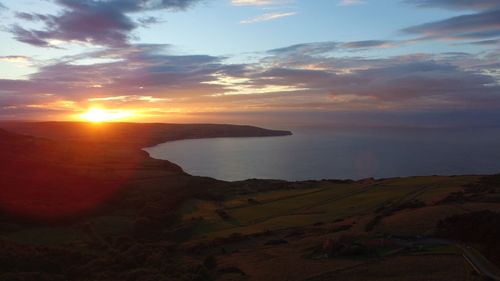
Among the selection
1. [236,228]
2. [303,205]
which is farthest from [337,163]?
[236,228]

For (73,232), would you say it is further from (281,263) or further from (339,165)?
(339,165)

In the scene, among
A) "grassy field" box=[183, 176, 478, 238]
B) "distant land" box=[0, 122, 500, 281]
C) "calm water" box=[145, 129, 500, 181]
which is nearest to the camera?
"distant land" box=[0, 122, 500, 281]

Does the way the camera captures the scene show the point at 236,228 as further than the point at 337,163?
No

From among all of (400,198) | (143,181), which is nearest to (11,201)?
(143,181)

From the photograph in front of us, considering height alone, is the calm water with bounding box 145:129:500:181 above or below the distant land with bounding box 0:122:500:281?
below

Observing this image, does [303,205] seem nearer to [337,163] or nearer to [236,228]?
[236,228]

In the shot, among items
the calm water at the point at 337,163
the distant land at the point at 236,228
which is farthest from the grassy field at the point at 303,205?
the calm water at the point at 337,163

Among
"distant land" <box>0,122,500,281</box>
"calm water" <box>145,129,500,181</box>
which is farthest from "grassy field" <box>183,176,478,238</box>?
"calm water" <box>145,129,500,181</box>

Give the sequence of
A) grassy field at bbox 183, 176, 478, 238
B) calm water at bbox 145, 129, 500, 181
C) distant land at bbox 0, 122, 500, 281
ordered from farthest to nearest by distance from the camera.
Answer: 1. calm water at bbox 145, 129, 500, 181
2. grassy field at bbox 183, 176, 478, 238
3. distant land at bbox 0, 122, 500, 281

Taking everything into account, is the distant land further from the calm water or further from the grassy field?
the calm water
